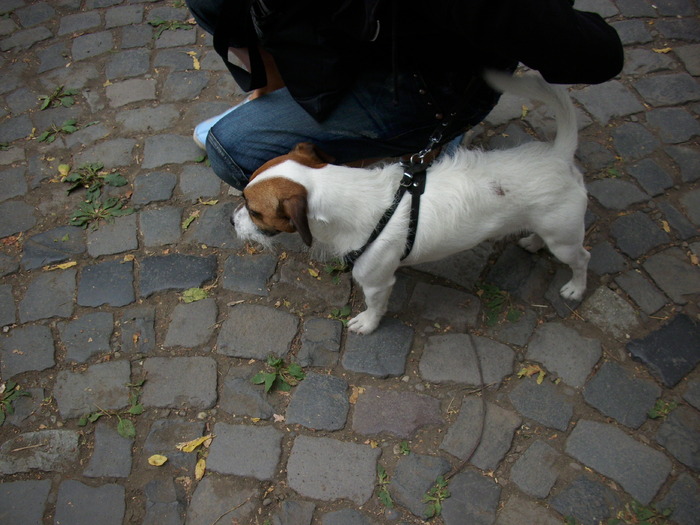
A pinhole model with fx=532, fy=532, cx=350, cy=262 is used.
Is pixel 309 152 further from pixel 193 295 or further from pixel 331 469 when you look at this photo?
pixel 331 469

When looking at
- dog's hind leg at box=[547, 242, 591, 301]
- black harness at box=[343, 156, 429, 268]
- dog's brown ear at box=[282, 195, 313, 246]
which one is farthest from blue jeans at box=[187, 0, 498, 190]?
dog's hind leg at box=[547, 242, 591, 301]

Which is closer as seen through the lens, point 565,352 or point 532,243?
point 565,352

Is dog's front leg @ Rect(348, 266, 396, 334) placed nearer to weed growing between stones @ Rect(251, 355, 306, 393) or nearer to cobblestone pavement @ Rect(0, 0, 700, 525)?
cobblestone pavement @ Rect(0, 0, 700, 525)

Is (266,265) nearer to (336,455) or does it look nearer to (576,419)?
(336,455)

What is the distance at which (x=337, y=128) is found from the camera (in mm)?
2947

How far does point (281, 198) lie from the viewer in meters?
2.51

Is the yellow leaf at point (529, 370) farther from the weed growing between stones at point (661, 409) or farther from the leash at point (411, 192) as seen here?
the leash at point (411, 192)

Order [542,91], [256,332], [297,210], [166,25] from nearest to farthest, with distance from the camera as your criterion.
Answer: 1. [297,210]
2. [542,91]
3. [256,332]
4. [166,25]

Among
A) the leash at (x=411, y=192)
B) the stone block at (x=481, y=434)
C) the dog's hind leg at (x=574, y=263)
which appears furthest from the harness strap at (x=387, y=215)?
the stone block at (x=481, y=434)

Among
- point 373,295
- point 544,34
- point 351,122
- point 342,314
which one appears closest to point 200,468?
point 342,314

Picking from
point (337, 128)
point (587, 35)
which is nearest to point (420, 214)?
point (337, 128)

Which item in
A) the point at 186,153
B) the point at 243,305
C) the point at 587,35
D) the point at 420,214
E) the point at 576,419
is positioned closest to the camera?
the point at 587,35

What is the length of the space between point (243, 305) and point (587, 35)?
242 centimetres

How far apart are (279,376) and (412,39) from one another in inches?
77.9
